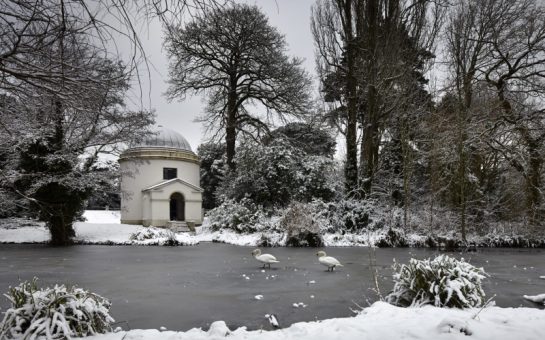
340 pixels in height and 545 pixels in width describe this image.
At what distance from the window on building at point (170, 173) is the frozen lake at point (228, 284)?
1530cm

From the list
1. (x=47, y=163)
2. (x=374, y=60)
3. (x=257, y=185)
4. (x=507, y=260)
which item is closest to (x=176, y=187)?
(x=257, y=185)

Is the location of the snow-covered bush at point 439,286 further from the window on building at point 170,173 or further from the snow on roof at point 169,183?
the window on building at point 170,173

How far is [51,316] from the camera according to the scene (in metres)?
4.02

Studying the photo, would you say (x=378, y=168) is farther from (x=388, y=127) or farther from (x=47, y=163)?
(x=47, y=163)

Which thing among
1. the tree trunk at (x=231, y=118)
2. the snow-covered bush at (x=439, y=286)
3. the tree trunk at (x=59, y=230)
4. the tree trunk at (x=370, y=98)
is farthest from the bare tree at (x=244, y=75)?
the snow-covered bush at (x=439, y=286)

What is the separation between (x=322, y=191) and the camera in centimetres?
2192

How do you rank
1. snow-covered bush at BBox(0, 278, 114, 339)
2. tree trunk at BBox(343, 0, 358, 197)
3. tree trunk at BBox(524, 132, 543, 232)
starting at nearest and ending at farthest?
1. snow-covered bush at BBox(0, 278, 114, 339)
2. tree trunk at BBox(524, 132, 543, 232)
3. tree trunk at BBox(343, 0, 358, 197)

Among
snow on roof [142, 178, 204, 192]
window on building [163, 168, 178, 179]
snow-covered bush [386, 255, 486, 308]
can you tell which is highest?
window on building [163, 168, 178, 179]

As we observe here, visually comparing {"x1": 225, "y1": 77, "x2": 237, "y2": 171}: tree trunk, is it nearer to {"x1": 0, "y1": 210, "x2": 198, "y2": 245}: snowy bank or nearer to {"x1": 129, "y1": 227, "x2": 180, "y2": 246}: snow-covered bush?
{"x1": 0, "y1": 210, "x2": 198, "y2": 245}: snowy bank

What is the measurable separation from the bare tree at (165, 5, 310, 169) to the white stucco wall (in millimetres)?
4986

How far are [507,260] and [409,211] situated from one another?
6443 millimetres

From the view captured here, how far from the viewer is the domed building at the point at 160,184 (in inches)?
1035

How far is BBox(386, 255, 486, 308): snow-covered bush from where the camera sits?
533 cm

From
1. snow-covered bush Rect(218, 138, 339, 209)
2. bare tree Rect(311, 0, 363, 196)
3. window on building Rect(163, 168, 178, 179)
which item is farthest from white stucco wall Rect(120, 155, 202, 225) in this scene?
bare tree Rect(311, 0, 363, 196)
